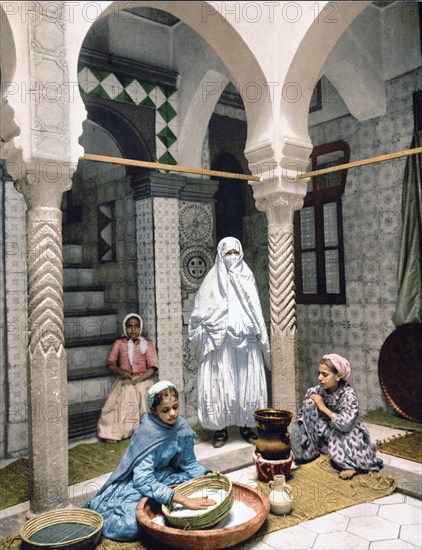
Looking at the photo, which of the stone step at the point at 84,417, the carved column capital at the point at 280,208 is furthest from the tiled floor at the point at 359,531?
the stone step at the point at 84,417

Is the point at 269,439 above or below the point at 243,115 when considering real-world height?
below

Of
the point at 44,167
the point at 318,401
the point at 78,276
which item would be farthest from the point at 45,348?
the point at 78,276

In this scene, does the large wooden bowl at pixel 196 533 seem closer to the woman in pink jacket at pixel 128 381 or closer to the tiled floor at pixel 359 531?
the tiled floor at pixel 359 531

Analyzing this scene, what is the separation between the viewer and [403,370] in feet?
20.4

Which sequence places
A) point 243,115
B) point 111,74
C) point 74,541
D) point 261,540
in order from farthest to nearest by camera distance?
point 243,115, point 111,74, point 261,540, point 74,541

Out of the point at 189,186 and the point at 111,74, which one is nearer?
the point at 111,74

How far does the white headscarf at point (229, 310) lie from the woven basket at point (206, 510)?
71.0 inches

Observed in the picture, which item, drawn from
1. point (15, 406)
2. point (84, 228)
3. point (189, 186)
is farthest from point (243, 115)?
point (15, 406)

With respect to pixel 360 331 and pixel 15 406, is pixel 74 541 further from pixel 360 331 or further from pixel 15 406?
pixel 360 331

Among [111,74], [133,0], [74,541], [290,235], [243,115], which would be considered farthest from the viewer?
[243,115]

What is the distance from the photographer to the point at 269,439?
441 centimetres

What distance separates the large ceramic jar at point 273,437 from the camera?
437 centimetres

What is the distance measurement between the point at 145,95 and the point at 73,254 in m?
2.76

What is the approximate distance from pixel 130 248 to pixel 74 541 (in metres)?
4.07
